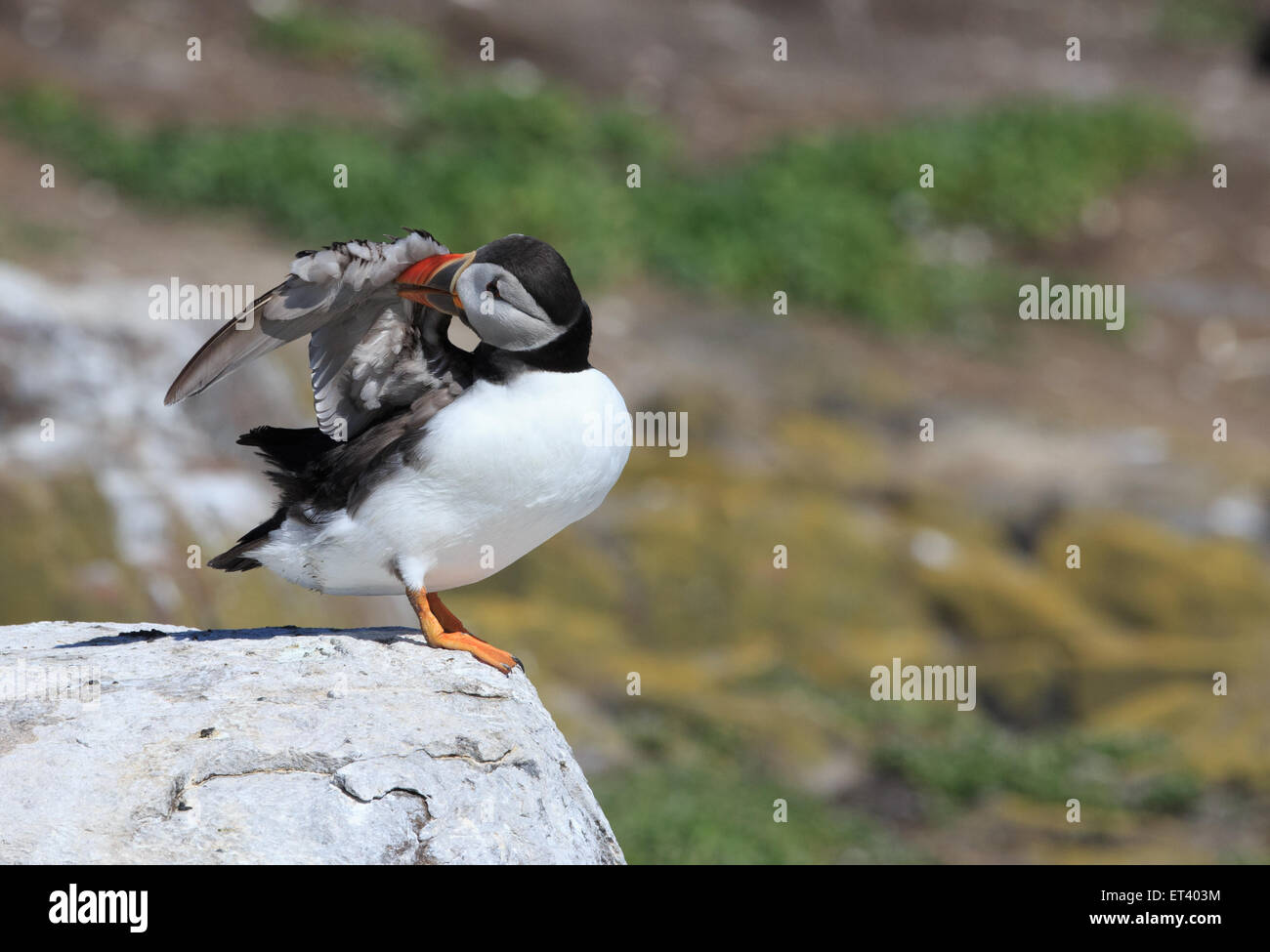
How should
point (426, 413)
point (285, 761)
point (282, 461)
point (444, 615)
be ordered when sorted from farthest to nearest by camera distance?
1. point (444, 615)
2. point (282, 461)
3. point (426, 413)
4. point (285, 761)

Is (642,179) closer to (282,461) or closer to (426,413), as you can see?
(282,461)

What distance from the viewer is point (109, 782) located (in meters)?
4.33

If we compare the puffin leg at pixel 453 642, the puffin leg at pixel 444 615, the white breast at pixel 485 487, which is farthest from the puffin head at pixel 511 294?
the puffin leg at pixel 444 615

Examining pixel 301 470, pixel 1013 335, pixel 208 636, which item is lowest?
pixel 208 636

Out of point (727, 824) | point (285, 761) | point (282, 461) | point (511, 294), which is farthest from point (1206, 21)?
point (285, 761)

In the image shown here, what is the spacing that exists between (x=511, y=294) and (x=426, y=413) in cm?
59

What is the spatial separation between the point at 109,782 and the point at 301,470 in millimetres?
1217

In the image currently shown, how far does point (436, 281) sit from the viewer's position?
4484mm

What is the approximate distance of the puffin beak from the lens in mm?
4457

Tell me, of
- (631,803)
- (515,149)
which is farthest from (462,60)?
(631,803)

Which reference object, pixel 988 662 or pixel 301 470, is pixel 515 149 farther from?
pixel 301 470

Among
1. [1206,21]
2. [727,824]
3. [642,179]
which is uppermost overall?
[1206,21]

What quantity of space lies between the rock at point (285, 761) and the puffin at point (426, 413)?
0.31 m

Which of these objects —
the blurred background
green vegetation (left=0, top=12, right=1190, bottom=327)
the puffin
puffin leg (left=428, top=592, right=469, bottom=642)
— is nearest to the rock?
puffin leg (left=428, top=592, right=469, bottom=642)
